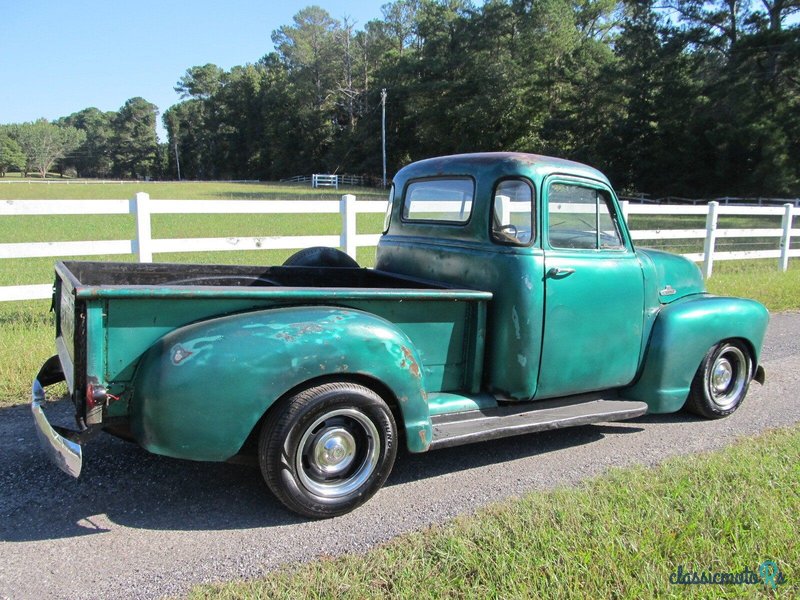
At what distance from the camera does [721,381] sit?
468cm

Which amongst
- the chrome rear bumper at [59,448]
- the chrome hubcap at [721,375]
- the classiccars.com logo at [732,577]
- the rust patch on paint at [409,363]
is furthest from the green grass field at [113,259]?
the chrome hubcap at [721,375]

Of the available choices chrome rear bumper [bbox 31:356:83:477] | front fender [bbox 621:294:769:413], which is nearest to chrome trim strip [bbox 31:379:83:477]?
chrome rear bumper [bbox 31:356:83:477]

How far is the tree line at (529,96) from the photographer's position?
34.6 meters

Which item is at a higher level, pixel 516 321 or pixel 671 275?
pixel 671 275

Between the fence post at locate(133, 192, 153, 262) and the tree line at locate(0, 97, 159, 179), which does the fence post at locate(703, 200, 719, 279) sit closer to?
the fence post at locate(133, 192, 153, 262)

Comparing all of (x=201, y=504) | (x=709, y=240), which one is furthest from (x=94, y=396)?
(x=709, y=240)

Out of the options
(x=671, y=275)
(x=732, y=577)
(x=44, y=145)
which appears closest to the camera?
(x=732, y=577)

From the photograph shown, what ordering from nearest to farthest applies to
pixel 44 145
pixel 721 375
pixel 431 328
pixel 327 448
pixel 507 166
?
pixel 327 448
pixel 431 328
pixel 507 166
pixel 721 375
pixel 44 145

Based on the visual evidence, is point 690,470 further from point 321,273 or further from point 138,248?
point 138,248

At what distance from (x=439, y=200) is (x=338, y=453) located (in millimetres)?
2008

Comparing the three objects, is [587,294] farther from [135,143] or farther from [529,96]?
[135,143]

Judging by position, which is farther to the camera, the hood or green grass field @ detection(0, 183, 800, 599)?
the hood

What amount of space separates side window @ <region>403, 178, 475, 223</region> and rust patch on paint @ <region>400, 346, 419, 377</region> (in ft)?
3.98

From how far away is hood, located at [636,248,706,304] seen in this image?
432 cm
